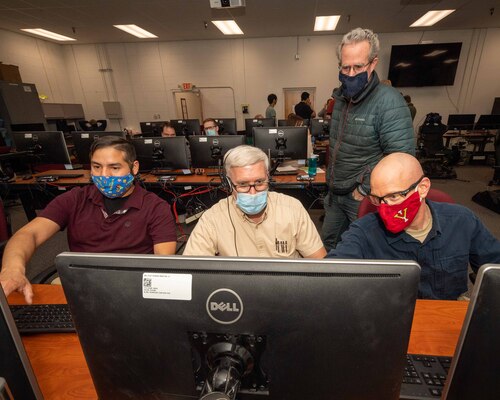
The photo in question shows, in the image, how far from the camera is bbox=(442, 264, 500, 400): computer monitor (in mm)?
396

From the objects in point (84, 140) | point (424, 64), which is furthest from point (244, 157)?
point (424, 64)

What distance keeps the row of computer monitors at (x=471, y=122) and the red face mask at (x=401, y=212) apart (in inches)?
288

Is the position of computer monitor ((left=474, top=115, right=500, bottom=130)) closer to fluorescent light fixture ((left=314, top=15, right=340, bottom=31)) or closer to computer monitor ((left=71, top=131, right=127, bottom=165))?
fluorescent light fixture ((left=314, top=15, right=340, bottom=31))

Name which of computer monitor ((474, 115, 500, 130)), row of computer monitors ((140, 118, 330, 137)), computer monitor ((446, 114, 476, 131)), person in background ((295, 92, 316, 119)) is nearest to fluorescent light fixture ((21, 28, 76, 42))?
row of computer monitors ((140, 118, 330, 137))

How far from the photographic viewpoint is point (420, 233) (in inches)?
43.9

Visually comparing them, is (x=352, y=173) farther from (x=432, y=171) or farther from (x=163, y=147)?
(x=432, y=171)

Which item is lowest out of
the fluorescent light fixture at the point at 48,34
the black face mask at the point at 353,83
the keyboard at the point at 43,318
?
the keyboard at the point at 43,318

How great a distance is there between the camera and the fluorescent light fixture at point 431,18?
5.36 m

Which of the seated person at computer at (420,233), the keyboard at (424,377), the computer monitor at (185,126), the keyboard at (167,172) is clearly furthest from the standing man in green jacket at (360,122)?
the computer monitor at (185,126)

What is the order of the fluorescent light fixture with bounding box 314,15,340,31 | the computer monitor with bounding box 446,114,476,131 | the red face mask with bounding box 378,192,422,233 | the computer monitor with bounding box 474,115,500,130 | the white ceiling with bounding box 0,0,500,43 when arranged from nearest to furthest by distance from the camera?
the red face mask with bounding box 378,192,422,233 < the white ceiling with bounding box 0,0,500,43 < the fluorescent light fixture with bounding box 314,15,340,31 < the computer monitor with bounding box 474,115,500,130 < the computer monitor with bounding box 446,114,476,131

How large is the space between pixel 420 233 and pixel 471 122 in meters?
7.76

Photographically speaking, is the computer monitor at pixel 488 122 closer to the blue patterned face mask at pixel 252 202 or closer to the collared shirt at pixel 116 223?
the blue patterned face mask at pixel 252 202

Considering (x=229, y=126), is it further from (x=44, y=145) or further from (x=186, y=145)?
(x=44, y=145)

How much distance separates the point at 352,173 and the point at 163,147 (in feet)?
6.55
